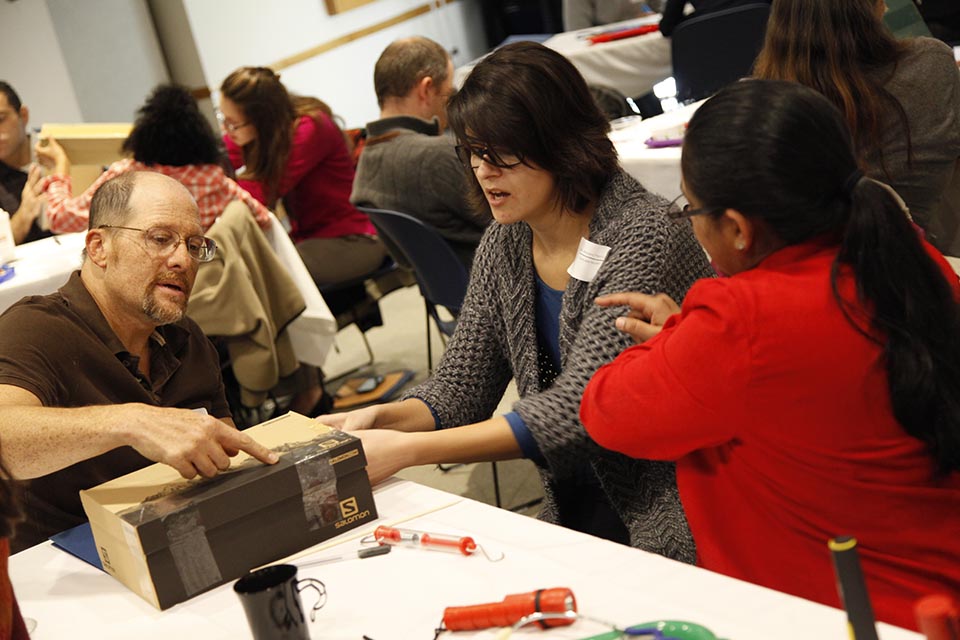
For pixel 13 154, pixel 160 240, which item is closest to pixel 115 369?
pixel 160 240

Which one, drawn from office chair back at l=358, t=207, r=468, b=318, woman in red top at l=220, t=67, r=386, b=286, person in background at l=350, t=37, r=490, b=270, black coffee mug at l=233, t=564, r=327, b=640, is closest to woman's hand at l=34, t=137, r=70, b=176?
woman in red top at l=220, t=67, r=386, b=286

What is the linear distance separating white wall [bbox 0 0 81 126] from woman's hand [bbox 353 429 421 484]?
17.0ft

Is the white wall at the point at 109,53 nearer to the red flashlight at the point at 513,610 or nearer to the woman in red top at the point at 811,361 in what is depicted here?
the woman in red top at the point at 811,361

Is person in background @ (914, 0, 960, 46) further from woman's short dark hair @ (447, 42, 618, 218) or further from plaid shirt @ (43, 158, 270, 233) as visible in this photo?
woman's short dark hair @ (447, 42, 618, 218)

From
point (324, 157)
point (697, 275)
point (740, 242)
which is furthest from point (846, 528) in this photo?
point (324, 157)

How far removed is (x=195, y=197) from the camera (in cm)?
367

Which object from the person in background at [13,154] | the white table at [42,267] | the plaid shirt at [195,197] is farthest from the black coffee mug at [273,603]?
the person in background at [13,154]

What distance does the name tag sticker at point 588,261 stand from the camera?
→ 71.0 inches

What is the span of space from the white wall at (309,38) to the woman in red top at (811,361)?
5.83 meters

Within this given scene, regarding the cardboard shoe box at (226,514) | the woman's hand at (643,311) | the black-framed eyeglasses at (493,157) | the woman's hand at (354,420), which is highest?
the black-framed eyeglasses at (493,157)

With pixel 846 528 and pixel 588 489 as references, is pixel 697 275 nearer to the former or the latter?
pixel 588 489

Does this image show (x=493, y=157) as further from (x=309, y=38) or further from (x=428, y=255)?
(x=309, y=38)

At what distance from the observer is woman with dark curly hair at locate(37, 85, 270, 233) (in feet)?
12.0

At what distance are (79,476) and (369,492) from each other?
22.5 inches
